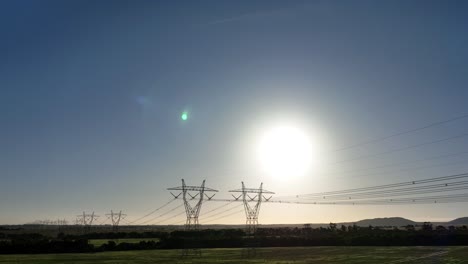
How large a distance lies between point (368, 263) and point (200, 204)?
145 ft

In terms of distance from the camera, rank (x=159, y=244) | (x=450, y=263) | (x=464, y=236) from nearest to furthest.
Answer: (x=450, y=263) < (x=464, y=236) < (x=159, y=244)

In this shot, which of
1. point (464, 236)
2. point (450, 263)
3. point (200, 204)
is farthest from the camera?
point (464, 236)

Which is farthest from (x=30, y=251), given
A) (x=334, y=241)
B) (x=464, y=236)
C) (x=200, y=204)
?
(x=464, y=236)

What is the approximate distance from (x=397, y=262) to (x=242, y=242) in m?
62.2

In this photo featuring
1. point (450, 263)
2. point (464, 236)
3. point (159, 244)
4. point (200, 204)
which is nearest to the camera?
point (450, 263)

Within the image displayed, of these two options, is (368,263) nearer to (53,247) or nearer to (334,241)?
(334,241)

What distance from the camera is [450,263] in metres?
51.7

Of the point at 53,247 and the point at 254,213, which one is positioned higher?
the point at 254,213

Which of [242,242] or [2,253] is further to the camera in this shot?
[242,242]

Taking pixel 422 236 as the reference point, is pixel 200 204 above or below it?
above

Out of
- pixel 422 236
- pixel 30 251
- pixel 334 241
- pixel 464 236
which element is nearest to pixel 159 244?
pixel 30 251

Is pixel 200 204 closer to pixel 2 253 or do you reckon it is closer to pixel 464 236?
pixel 2 253

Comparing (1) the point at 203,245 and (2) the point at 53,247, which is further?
(1) the point at 203,245

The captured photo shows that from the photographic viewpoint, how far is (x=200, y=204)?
92.7 meters
